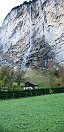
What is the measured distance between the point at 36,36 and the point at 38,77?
2162cm

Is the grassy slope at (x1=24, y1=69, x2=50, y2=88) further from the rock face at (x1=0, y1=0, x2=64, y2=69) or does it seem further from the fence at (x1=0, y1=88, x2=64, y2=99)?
the fence at (x1=0, y1=88, x2=64, y2=99)

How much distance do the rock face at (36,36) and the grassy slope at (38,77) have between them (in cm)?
445

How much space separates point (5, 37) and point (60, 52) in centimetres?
3333

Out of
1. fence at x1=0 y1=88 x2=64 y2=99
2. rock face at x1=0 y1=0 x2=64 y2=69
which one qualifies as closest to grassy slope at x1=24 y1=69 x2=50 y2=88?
rock face at x1=0 y1=0 x2=64 y2=69

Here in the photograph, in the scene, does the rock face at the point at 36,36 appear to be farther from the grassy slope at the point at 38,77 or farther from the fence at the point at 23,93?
the fence at the point at 23,93

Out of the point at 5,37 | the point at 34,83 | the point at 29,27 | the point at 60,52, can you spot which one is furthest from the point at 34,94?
the point at 5,37

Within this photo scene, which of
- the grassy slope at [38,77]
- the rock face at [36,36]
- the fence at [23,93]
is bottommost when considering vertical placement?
the fence at [23,93]

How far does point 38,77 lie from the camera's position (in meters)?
114

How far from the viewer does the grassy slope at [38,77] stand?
108825 mm

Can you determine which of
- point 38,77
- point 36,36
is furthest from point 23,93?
point 36,36

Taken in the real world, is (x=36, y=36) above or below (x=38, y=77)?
above

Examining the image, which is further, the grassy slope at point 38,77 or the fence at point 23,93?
the grassy slope at point 38,77

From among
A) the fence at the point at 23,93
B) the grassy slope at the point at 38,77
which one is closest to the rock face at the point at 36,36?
the grassy slope at the point at 38,77

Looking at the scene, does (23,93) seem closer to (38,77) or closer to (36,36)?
(38,77)
